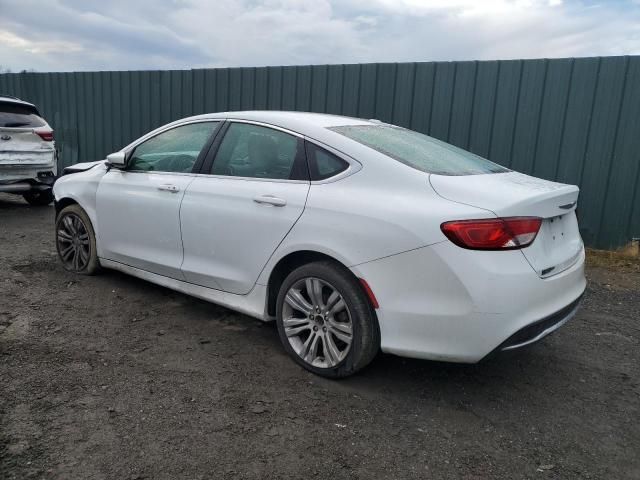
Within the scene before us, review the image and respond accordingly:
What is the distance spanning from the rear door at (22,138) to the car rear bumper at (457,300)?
22.5 feet

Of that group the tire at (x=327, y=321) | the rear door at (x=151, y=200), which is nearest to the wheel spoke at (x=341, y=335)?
the tire at (x=327, y=321)

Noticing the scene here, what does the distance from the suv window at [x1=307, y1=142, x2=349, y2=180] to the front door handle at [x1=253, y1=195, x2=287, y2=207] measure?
0.24 meters

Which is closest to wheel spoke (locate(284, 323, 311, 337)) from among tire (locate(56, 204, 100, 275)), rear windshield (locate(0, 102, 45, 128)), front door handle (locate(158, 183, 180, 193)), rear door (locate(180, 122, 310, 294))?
rear door (locate(180, 122, 310, 294))

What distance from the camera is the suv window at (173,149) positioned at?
397cm

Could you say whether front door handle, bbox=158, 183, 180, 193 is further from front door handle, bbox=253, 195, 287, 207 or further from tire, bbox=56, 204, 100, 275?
tire, bbox=56, 204, 100, 275

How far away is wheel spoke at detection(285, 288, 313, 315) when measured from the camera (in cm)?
316

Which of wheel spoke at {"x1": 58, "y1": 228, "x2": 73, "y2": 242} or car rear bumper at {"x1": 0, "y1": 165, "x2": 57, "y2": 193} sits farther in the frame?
car rear bumper at {"x1": 0, "y1": 165, "x2": 57, "y2": 193}

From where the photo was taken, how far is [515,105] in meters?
6.74

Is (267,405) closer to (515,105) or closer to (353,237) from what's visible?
(353,237)

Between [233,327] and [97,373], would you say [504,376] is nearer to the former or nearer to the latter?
[233,327]

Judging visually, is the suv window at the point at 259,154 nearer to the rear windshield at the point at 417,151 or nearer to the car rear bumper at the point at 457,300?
the rear windshield at the point at 417,151

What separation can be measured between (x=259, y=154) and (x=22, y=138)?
594 cm

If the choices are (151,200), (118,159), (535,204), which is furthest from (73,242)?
(535,204)

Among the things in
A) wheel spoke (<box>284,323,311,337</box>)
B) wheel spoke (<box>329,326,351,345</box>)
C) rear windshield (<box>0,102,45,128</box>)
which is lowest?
wheel spoke (<box>284,323,311,337</box>)
